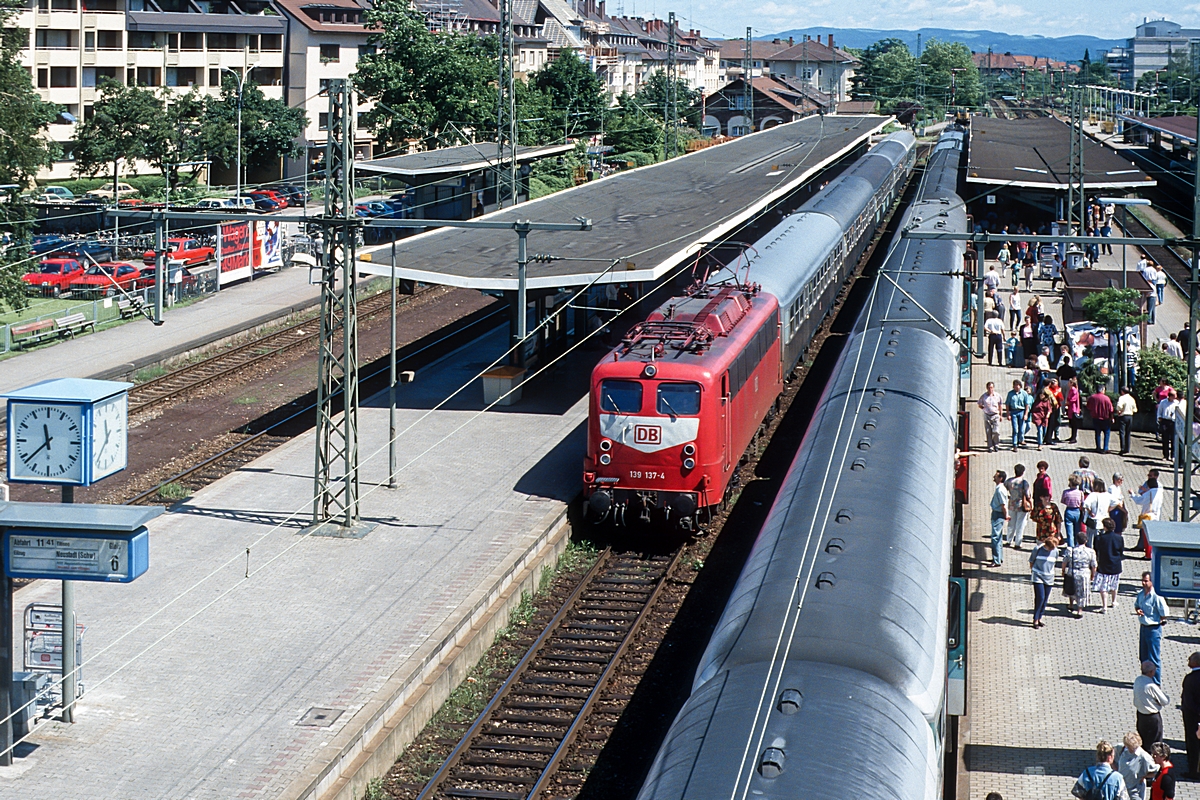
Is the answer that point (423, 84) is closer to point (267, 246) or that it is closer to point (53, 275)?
point (267, 246)

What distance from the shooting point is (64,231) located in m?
55.5

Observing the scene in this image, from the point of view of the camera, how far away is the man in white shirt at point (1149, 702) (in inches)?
523

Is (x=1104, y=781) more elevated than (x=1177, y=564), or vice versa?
(x=1177, y=564)

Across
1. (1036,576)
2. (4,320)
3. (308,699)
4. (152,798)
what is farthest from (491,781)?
(4,320)

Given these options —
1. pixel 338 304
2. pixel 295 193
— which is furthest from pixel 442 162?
pixel 338 304

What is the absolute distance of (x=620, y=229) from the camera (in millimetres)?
34219

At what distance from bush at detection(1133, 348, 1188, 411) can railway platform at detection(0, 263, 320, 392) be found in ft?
67.8

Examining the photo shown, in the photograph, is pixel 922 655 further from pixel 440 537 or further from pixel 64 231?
pixel 64 231

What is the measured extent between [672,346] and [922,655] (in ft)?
31.4

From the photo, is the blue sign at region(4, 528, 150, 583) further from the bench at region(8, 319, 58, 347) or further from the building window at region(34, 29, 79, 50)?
the building window at region(34, 29, 79, 50)

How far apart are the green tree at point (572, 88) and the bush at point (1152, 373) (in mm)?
55382

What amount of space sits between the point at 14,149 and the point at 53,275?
10863 mm

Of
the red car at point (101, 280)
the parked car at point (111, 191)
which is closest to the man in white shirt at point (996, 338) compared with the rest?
the red car at point (101, 280)

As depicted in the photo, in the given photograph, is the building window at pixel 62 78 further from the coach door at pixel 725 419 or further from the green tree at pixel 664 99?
the coach door at pixel 725 419
